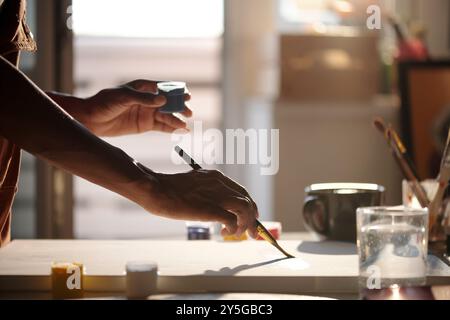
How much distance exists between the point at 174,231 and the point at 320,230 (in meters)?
2.20

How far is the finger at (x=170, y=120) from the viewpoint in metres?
1.19

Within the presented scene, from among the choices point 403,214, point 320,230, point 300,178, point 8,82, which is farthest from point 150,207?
point 300,178

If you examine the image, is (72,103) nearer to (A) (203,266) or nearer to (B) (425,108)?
(A) (203,266)

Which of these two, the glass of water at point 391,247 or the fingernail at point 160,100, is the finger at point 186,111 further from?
the glass of water at point 391,247

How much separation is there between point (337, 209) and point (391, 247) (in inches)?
10.8

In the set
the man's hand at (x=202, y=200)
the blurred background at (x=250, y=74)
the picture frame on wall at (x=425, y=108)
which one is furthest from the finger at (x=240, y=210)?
the picture frame on wall at (x=425, y=108)

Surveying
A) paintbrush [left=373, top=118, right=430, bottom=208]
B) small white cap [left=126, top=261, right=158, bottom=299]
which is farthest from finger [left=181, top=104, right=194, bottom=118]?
small white cap [left=126, top=261, right=158, bottom=299]

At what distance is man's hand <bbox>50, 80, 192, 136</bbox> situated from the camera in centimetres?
116

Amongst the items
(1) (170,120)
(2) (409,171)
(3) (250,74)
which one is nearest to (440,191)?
(2) (409,171)

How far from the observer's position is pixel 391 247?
89 cm

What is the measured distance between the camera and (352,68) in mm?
2785

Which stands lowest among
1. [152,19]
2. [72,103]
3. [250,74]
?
[72,103]

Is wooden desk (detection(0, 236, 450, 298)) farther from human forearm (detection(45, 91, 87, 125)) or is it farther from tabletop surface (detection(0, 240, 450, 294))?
human forearm (detection(45, 91, 87, 125))

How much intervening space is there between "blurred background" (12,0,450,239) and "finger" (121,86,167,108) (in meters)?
1.51
